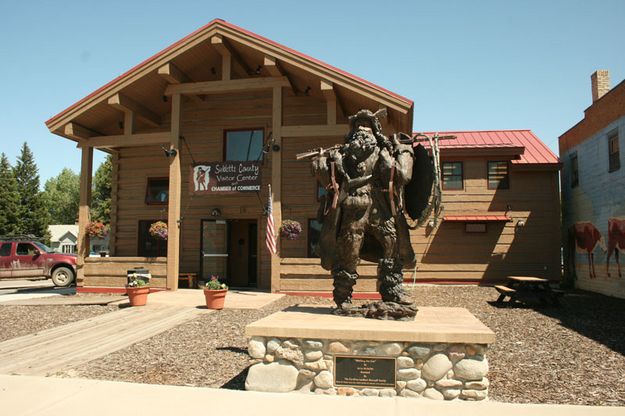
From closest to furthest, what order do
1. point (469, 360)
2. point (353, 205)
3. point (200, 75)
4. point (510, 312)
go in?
point (469, 360), point (353, 205), point (510, 312), point (200, 75)

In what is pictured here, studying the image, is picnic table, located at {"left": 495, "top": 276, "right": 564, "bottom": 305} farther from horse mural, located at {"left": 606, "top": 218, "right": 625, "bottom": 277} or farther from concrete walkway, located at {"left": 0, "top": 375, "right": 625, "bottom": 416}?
concrete walkway, located at {"left": 0, "top": 375, "right": 625, "bottom": 416}

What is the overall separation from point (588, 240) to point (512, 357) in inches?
437

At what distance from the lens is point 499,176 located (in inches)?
643

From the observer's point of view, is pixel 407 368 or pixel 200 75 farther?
pixel 200 75

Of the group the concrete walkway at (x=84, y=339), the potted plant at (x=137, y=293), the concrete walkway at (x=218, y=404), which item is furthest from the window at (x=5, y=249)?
the concrete walkway at (x=218, y=404)

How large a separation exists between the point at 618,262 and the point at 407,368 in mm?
11798

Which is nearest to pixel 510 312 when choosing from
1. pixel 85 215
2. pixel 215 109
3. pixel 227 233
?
pixel 227 233

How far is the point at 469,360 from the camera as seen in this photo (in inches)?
162

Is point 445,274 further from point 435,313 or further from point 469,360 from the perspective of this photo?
point 469,360

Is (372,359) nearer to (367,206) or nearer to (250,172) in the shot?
(367,206)

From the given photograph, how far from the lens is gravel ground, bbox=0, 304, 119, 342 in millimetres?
8336

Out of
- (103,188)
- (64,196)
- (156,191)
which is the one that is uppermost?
(64,196)

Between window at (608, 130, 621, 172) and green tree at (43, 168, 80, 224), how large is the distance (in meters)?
68.1

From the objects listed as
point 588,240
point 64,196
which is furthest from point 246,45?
point 64,196
